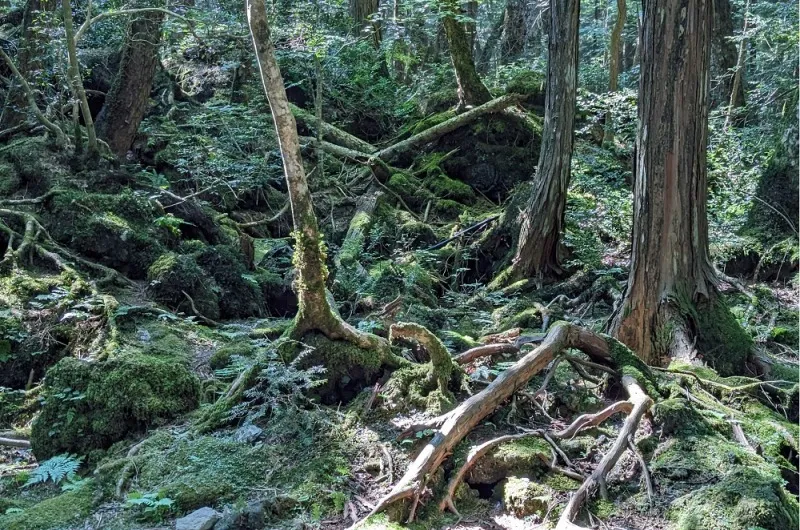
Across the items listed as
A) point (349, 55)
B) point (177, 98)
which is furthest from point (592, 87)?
point (177, 98)

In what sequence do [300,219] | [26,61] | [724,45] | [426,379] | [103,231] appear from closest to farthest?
[300,219]
[426,379]
[103,231]
[26,61]
[724,45]

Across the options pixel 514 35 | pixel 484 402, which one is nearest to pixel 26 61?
pixel 484 402

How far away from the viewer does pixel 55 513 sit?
12.2 ft

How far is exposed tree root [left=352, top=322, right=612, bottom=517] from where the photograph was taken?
3.82 metres

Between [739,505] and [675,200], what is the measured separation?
283 centimetres

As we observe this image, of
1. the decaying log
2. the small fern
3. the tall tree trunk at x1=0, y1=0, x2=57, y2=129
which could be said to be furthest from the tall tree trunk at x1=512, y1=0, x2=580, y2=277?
the tall tree trunk at x1=0, y1=0, x2=57, y2=129

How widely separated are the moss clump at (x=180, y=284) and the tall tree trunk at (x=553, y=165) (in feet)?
13.2

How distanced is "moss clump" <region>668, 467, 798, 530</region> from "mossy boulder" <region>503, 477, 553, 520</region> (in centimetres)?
73

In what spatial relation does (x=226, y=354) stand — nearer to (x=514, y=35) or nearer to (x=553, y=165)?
(x=553, y=165)

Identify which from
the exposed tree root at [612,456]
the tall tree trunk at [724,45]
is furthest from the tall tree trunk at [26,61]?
the tall tree trunk at [724,45]

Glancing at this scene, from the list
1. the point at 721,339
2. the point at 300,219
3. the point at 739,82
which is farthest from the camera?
the point at 739,82

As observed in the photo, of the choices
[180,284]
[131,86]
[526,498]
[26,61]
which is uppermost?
[26,61]

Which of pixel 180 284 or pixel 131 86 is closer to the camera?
pixel 180 284

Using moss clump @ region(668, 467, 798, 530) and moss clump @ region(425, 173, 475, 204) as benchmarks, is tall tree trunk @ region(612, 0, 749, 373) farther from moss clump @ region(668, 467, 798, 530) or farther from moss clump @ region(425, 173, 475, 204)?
moss clump @ region(425, 173, 475, 204)
